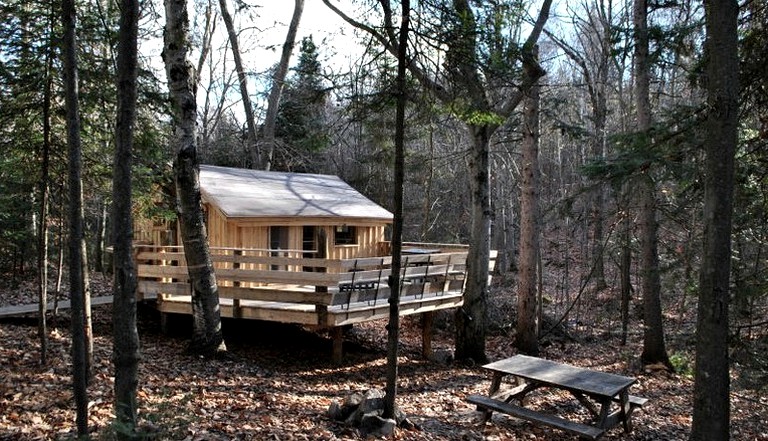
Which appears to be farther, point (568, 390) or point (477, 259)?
point (477, 259)

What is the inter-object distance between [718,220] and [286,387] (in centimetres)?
636

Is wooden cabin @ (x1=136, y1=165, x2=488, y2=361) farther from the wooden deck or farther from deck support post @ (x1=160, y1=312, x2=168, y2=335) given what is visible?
deck support post @ (x1=160, y1=312, x2=168, y2=335)

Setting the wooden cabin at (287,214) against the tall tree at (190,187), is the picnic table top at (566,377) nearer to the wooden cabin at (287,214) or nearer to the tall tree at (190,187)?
the tall tree at (190,187)

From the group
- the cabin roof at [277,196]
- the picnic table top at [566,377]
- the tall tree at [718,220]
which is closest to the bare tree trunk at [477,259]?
the picnic table top at [566,377]

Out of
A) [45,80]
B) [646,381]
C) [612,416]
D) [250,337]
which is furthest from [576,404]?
[45,80]

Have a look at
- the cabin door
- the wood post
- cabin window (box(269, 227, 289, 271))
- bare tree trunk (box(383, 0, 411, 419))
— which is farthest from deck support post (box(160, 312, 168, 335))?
bare tree trunk (box(383, 0, 411, 419))

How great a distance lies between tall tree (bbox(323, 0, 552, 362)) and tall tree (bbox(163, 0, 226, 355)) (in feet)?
9.11

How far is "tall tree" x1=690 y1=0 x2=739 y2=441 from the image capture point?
5164mm

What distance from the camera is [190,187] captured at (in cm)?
859

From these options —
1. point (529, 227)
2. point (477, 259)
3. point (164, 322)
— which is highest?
point (529, 227)

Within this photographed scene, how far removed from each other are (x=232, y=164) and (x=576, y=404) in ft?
67.2

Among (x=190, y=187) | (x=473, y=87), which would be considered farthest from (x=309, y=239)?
(x=473, y=87)

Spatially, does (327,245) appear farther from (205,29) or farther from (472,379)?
(205,29)

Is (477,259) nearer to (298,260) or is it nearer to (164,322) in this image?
(298,260)
